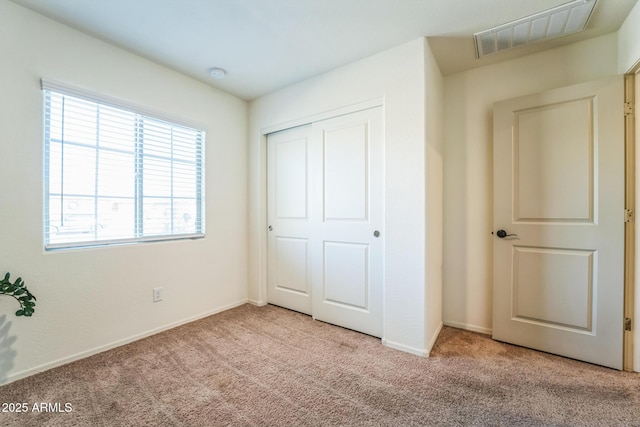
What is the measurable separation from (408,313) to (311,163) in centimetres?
164

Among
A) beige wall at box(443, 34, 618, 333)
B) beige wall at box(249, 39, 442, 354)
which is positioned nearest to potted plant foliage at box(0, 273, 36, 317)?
beige wall at box(249, 39, 442, 354)

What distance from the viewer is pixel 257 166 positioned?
315cm

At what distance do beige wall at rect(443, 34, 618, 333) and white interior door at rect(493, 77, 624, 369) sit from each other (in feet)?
0.57

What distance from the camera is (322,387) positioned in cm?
165

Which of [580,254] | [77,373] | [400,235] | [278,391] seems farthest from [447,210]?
[77,373]

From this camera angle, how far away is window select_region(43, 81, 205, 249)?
1.90 m

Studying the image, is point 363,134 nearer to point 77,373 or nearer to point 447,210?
point 447,210

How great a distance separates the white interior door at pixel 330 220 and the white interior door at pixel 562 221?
1.04 meters

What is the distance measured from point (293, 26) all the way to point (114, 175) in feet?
6.07

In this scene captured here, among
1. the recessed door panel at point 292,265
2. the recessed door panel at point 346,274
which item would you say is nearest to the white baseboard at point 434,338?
the recessed door panel at point 346,274

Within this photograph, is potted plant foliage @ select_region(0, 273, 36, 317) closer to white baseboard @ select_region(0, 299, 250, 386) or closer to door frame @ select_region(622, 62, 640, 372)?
white baseboard @ select_region(0, 299, 250, 386)

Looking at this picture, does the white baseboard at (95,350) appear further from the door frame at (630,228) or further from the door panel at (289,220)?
the door frame at (630,228)

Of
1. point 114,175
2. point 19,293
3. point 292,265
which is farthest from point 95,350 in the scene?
point 292,265

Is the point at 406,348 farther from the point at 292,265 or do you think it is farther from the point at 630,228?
the point at 630,228
